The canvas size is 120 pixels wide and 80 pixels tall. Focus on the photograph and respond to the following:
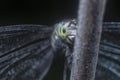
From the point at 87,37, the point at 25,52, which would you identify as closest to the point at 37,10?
the point at 25,52

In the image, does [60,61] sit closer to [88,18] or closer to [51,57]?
[51,57]

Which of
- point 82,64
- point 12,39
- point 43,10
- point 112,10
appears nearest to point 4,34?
point 12,39

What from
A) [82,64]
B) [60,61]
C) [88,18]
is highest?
[88,18]

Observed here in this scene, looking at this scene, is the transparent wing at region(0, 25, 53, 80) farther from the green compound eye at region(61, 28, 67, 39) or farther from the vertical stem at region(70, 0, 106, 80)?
the vertical stem at region(70, 0, 106, 80)

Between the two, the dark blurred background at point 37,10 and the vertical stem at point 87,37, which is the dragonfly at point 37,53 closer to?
the dark blurred background at point 37,10

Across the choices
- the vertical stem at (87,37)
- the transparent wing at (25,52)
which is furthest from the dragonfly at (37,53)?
the vertical stem at (87,37)

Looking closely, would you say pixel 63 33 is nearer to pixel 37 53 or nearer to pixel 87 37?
pixel 37 53
